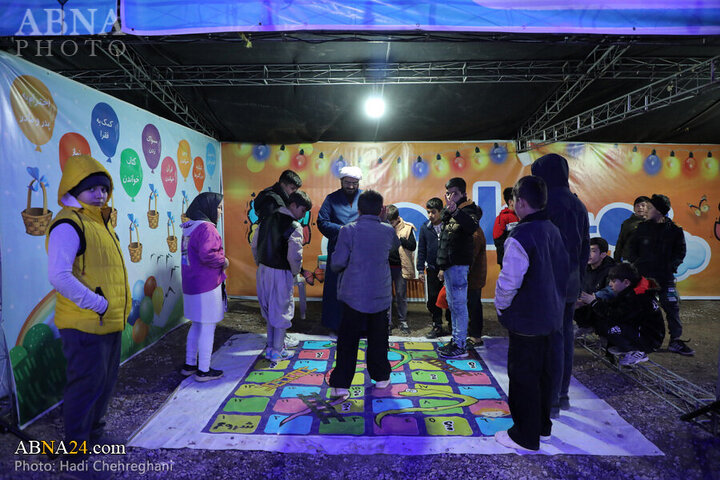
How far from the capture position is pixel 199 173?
555cm

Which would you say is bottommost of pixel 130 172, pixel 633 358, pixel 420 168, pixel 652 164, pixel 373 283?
pixel 633 358

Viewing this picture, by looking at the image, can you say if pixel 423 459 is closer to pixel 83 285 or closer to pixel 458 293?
pixel 458 293

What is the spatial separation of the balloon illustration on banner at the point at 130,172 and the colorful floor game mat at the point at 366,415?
1938 mm

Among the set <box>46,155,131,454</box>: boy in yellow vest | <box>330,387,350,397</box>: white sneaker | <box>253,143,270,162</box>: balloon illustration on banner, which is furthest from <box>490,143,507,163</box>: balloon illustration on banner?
<box>46,155,131,454</box>: boy in yellow vest

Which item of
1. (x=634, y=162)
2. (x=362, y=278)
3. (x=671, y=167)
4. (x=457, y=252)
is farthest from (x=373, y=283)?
(x=671, y=167)

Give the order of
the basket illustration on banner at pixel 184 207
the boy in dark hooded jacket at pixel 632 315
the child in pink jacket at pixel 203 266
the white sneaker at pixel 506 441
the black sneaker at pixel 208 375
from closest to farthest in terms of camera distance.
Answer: the white sneaker at pixel 506 441
the child in pink jacket at pixel 203 266
the black sneaker at pixel 208 375
the boy in dark hooded jacket at pixel 632 315
the basket illustration on banner at pixel 184 207

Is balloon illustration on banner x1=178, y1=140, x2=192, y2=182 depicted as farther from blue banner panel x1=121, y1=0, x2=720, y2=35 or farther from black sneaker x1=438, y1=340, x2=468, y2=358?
black sneaker x1=438, y1=340, x2=468, y2=358

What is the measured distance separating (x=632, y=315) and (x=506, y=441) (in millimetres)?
1957

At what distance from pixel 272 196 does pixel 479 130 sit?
3.77 metres

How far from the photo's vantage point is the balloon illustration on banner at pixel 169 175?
14.8 ft

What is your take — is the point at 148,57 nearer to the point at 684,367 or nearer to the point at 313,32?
the point at 313,32

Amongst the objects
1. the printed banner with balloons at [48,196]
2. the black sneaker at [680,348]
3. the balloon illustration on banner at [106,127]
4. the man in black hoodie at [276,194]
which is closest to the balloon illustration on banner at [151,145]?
the printed banner with balloons at [48,196]

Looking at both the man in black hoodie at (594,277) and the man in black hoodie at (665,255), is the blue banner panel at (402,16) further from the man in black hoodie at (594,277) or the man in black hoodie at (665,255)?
the man in black hoodie at (665,255)

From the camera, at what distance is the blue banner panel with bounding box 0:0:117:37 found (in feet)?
7.79
